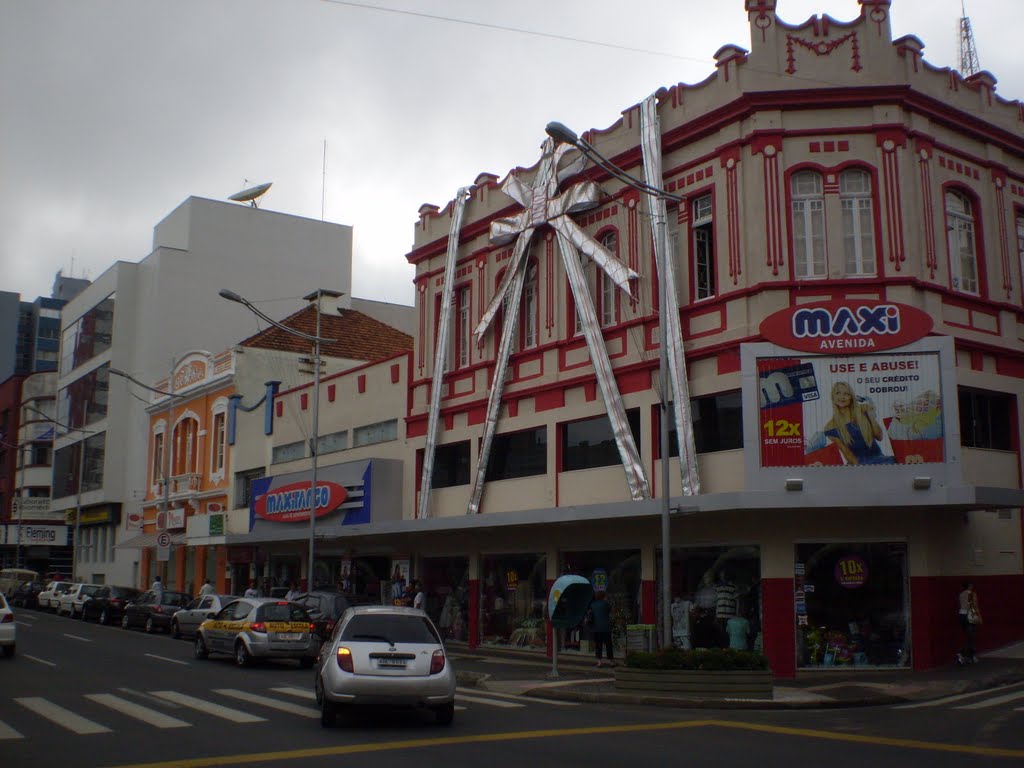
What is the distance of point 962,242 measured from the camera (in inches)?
894

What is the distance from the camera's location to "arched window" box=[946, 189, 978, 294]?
2236 cm

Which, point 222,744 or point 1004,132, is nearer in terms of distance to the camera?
point 222,744

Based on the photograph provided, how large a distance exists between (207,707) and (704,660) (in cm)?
764

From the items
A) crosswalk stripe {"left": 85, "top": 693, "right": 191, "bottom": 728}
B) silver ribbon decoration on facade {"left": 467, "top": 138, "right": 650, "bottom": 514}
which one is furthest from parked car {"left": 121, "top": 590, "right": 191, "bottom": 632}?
crosswalk stripe {"left": 85, "top": 693, "right": 191, "bottom": 728}

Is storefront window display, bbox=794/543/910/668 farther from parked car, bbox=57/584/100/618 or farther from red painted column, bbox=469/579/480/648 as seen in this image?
parked car, bbox=57/584/100/618

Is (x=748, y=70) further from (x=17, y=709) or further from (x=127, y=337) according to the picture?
(x=127, y=337)

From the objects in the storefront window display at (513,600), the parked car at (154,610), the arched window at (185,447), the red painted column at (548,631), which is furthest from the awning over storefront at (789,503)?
the arched window at (185,447)

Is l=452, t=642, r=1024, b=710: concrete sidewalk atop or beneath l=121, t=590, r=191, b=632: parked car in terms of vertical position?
beneath

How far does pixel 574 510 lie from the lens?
22969 millimetres

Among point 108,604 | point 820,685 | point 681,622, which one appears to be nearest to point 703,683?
point 820,685

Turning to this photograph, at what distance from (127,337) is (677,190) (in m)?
41.6

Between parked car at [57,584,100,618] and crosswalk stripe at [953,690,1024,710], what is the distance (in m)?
34.2

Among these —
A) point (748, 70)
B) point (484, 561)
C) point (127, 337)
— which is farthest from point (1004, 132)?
point (127, 337)

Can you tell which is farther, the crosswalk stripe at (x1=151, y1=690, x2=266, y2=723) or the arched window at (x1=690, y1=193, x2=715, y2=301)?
the arched window at (x1=690, y1=193, x2=715, y2=301)
